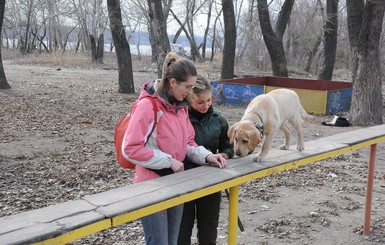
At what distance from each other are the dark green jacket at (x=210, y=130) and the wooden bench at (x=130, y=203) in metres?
0.18

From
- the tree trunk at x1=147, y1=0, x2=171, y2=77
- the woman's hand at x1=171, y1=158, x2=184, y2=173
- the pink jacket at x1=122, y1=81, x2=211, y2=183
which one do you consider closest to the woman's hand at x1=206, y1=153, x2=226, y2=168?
the pink jacket at x1=122, y1=81, x2=211, y2=183

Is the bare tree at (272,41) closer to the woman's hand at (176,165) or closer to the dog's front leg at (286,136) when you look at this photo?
the dog's front leg at (286,136)

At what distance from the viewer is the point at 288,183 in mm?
6125

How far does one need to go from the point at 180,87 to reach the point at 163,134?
287 millimetres

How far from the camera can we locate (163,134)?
2820mm

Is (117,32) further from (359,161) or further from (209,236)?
(209,236)

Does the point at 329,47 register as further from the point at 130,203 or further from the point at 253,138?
the point at 130,203

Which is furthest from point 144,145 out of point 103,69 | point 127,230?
point 103,69

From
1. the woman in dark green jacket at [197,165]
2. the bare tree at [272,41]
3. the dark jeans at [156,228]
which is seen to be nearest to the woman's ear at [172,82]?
the woman in dark green jacket at [197,165]

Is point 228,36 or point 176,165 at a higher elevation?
point 228,36

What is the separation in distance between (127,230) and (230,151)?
157 cm

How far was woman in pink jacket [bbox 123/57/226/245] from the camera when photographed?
8.75 ft

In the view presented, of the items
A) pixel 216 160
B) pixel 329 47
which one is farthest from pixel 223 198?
pixel 329 47

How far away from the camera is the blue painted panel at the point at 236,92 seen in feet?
42.1
